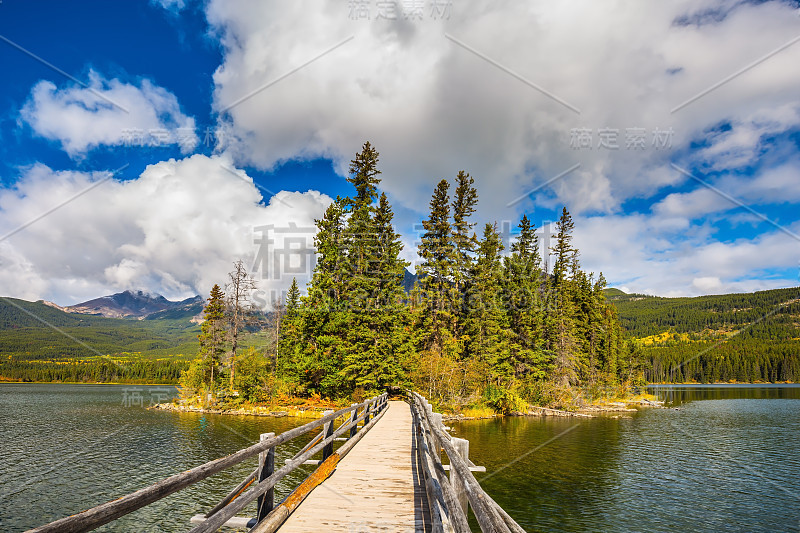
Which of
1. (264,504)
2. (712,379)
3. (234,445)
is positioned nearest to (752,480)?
(264,504)

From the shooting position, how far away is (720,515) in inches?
645

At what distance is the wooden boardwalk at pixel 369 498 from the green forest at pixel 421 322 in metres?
23.6

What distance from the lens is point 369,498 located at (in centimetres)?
818

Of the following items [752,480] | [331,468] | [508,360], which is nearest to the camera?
[331,468]

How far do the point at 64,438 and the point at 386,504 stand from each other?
33.4 meters

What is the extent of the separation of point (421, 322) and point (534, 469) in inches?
858

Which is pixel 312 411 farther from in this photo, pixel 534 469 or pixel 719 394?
pixel 719 394

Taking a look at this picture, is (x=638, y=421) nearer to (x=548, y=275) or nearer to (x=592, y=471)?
(x=548, y=275)

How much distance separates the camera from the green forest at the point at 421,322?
36.7 metres

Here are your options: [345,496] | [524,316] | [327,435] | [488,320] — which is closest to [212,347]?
[488,320]

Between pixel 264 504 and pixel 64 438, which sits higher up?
pixel 264 504

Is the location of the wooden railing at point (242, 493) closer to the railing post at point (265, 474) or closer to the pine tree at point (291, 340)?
the railing post at point (265, 474)

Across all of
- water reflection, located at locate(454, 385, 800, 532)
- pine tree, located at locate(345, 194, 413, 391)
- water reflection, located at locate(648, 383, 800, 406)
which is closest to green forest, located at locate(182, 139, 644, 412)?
pine tree, located at locate(345, 194, 413, 391)

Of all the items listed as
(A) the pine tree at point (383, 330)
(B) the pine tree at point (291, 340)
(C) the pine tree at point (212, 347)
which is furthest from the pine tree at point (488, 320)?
(C) the pine tree at point (212, 347)
